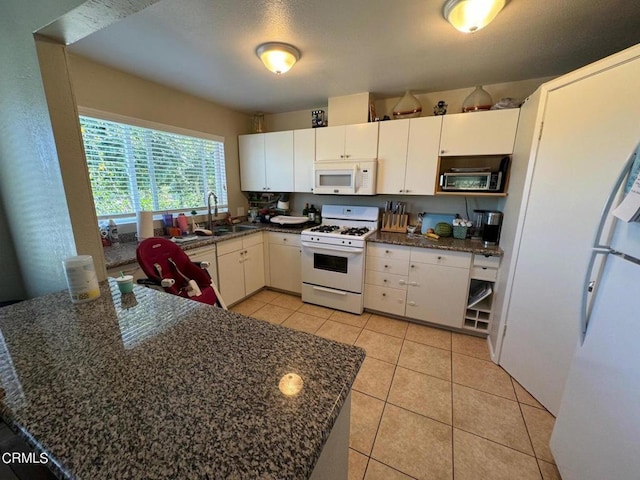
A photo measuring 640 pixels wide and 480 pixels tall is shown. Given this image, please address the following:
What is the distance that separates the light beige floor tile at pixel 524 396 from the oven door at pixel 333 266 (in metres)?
1.43

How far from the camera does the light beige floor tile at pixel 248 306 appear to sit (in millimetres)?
2871

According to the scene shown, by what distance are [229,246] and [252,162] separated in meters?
1.36

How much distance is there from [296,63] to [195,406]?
92.9 inches

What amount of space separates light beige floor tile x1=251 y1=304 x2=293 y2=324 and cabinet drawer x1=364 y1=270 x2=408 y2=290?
97cm

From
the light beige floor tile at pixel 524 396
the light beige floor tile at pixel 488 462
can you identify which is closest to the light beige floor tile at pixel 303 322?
the light beige floor tile at pixel 488 462

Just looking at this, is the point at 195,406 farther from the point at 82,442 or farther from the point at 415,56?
the point at 415,56

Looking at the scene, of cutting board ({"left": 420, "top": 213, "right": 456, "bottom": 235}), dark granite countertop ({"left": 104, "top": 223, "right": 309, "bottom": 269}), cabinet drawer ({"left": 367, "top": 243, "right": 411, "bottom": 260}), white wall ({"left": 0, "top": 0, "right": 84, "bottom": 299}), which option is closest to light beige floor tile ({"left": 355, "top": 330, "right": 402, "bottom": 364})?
cabinet drawer ({"left": 367, "top": 243, "right": 411, "bottom": 260})

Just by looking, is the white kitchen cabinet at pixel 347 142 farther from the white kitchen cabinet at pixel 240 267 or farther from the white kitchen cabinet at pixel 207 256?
the white kitchen cabinet at pixel 207 256

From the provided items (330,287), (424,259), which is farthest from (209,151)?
(424,259)

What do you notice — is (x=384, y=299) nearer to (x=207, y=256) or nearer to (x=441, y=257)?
(x=441, y=257)

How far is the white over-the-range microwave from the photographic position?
8.96 ft

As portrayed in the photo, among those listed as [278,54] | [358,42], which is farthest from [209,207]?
[358,42]

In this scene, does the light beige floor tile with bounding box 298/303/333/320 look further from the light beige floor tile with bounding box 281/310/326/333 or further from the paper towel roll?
the paper towel roll

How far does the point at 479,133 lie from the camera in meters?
2.30
